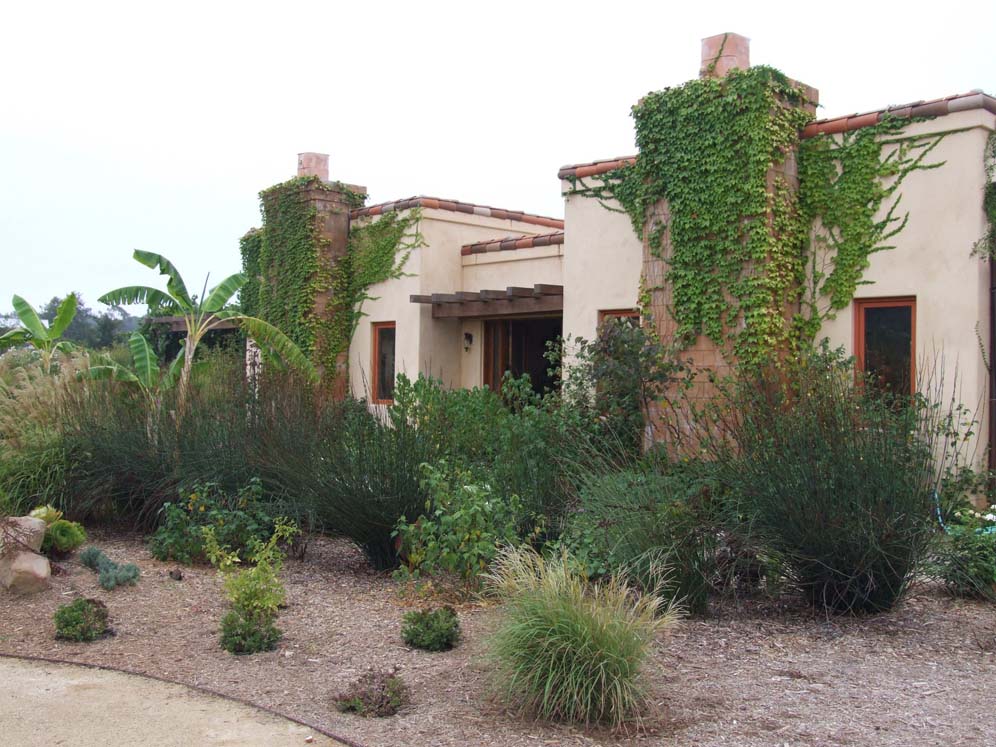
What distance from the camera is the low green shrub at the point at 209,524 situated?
8.24 m

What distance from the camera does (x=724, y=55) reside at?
11.4m

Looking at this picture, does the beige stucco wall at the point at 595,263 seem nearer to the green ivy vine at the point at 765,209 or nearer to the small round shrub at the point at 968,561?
the green ivy vine at the point at 765,209

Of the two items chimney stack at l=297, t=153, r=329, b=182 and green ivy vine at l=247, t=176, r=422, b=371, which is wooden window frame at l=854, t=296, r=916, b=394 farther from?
chimney stack at l=297, t=153, r=329, b=182

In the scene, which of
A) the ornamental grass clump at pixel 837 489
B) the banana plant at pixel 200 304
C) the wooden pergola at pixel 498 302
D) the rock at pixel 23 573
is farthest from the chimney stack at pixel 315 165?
the ornamental grass clump at pixel 837 489

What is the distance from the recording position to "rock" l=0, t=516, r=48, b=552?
733cm

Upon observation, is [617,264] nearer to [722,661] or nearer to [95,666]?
[722,661]

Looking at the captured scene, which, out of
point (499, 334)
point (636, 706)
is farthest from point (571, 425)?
point (499, 334)

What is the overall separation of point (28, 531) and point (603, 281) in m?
Answer: 7.92

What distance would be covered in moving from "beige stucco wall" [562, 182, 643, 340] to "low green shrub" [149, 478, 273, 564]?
18.5 feet

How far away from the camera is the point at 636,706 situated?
454 centimetres

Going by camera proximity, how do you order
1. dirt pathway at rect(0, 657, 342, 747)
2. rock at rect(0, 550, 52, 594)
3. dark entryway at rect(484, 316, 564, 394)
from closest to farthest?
dirt pathway at rect(0, 657, 342, 747) → rock at rect(0, 550, 52, 594) → dark entryway at rect(484, 316, 564, 394)

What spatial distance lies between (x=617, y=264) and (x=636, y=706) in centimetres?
896

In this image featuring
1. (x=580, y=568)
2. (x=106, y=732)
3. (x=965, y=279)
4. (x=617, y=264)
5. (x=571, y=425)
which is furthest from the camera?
(x=617, y=264)

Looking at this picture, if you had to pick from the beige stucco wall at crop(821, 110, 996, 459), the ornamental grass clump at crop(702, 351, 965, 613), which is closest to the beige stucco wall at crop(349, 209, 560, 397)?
the beige stucco wall at crop(821, 110, 996, 459)
